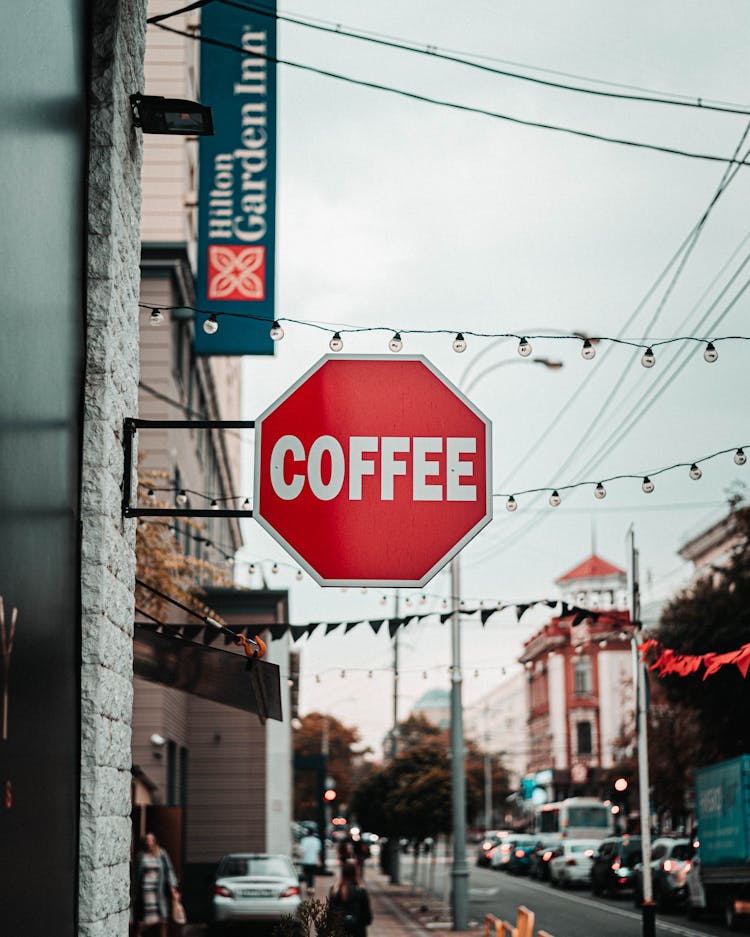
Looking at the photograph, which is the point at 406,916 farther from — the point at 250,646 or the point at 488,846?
the point at 488,846

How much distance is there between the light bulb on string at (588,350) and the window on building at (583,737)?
273 ft

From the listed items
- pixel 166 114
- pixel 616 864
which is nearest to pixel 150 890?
pixel 166 114

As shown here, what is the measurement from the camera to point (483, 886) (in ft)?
140

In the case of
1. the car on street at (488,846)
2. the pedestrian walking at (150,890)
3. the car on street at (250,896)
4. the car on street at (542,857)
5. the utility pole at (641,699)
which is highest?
the utility pole at (641,699)

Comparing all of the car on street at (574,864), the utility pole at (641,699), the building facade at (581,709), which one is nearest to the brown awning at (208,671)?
the utility pole at (641,699)

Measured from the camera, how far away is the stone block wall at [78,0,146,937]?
5.75 metres

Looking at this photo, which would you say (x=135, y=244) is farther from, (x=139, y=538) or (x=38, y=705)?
(x=139, y=538)

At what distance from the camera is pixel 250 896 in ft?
65.3

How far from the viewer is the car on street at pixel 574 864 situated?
136 feet

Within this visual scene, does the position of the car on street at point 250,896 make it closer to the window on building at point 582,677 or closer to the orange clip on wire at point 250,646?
the orange clip on wire at point 250,646

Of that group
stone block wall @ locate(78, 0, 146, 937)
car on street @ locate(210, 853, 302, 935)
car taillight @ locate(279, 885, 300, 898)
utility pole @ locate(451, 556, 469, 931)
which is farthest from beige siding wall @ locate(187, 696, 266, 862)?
stone block wall @ locate(78, 0, 146, 937)

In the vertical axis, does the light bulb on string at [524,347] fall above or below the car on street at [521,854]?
above

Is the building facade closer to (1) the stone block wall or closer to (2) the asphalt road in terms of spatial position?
Answer: (2) the asphalt road

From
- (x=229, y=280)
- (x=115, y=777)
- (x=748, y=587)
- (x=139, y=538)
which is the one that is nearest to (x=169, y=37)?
(x=229, y=280)
